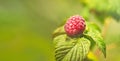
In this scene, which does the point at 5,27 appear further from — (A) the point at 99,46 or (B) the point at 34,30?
(A) the point at 99,46

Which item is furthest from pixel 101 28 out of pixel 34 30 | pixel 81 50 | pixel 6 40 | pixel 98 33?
pixel 6 40

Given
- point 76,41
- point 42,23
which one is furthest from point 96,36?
point 42,23

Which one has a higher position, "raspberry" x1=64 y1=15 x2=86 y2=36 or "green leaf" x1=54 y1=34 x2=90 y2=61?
"raspberry" x1=64 y1=15 x2=86 y2=36

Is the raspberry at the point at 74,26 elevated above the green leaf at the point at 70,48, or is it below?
above

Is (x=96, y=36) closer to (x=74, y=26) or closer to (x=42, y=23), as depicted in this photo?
(x=74, y=26)
